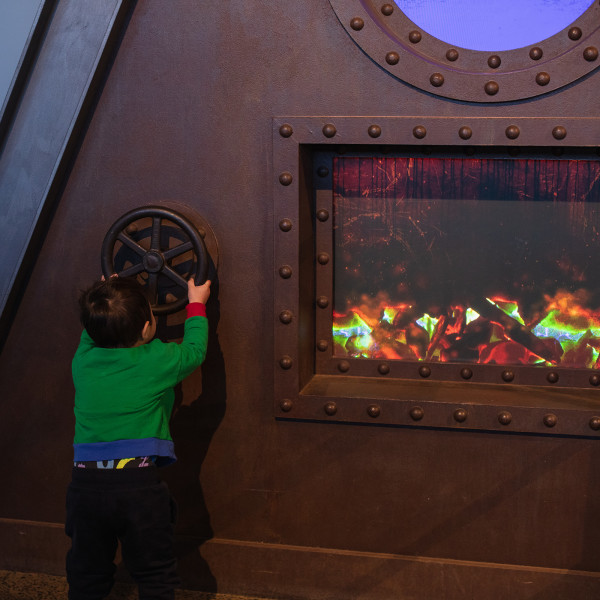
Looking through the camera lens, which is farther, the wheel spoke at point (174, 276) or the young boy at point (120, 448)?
the wheel spoke at point (174, 276)

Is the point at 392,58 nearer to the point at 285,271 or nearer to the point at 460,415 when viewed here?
the point at 285,271

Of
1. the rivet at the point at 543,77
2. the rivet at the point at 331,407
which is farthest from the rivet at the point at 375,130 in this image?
the rivet at the point at 331,407

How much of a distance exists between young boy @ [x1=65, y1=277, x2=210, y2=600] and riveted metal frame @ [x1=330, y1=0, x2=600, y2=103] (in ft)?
2.84

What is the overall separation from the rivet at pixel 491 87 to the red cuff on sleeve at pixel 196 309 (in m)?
0.90

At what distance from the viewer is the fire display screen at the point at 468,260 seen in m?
2.01

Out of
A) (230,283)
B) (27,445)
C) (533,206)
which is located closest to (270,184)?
(230,283)

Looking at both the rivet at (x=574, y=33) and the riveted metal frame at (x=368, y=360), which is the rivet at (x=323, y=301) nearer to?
the riveted metal frame at (x=368, y=360)

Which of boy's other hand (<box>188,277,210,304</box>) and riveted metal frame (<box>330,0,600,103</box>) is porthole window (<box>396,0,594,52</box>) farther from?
boy's other hand (<box>188,277,210,304</box>)

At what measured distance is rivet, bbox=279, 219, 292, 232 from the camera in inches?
77.9

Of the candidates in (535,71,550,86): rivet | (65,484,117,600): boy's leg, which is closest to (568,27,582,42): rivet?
(535,71,550,86): rivet

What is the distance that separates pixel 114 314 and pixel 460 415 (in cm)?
92

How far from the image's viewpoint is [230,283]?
2064 millimetres

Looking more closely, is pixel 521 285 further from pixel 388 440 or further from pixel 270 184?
pixel 270 184

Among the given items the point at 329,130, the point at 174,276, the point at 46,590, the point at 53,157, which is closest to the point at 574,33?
the point at 329,130
